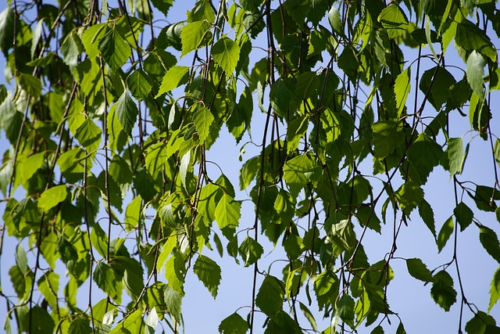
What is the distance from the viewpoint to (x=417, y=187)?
0.97m

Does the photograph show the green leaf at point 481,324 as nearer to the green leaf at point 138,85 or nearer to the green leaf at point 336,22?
the green leaf at point 336,22

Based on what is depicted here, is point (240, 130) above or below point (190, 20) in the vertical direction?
below

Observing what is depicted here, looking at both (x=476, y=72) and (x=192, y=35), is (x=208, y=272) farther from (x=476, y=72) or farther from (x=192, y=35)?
(x=476, y=72)

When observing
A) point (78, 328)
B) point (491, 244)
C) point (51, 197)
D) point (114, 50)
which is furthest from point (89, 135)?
point (491, 244)

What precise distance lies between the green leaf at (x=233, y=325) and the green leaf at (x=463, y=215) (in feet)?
1.30

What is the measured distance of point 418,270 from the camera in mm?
980

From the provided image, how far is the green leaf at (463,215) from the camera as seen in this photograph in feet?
3.42

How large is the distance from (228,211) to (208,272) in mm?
106

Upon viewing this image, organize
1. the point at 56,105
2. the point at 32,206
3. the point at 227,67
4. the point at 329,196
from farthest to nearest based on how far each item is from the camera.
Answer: the point at 56,105, the point at 32,206, the point at 329,196, the point at 227,67

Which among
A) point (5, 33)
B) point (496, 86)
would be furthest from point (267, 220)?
point (5, 33)

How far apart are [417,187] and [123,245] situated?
61 centimetres

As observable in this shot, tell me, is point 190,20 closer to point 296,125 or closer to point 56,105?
point 296,125

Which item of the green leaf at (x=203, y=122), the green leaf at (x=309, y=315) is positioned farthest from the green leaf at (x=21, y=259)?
the green leaf at (x=203, y=122)

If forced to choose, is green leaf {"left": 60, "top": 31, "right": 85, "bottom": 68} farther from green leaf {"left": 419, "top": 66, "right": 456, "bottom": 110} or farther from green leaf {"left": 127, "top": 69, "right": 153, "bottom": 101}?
green leaf {"left": 419, "top": 66, "right": 456, "bottom": 110}
